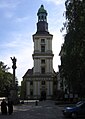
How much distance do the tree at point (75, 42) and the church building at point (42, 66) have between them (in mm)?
72395

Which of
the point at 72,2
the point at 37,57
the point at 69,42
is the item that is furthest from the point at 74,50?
the point at 37,57

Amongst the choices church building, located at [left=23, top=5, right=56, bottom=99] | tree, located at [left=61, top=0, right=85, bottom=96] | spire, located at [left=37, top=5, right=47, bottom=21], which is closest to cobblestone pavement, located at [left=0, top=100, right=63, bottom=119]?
tree, located at [left=61, top=0, right=85, bottom=96]

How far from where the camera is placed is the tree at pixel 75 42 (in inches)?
1218

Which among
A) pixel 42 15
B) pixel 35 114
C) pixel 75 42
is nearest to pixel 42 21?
pixel 42 15

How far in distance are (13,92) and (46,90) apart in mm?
54360

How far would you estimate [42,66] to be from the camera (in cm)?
11219

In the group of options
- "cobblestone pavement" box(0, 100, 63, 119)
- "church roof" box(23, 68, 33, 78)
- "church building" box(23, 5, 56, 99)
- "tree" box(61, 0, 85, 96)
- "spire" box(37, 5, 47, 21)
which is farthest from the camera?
"church roof" box(23, 68, 33, 78)

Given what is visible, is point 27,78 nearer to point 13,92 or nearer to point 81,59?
point 13,92

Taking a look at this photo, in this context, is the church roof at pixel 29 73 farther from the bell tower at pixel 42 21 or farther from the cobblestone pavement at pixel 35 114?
the cobblestone pavement at pixel 35 114

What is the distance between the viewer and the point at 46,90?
11194 centimetres

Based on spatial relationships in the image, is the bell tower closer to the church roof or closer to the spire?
the spire

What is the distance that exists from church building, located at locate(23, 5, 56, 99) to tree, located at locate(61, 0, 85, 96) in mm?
72395

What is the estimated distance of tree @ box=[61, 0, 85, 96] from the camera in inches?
1218

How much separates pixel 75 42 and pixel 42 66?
262 feet
